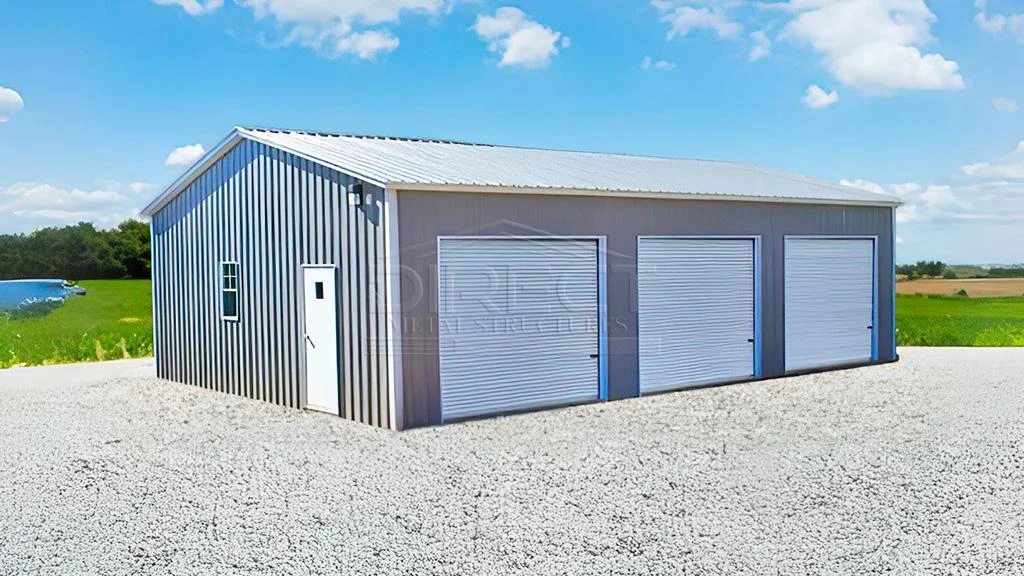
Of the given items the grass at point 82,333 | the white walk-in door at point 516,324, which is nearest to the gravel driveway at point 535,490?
the white walk-in door at point 516,324

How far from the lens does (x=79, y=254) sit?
87.5 feet

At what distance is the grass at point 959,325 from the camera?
19.5 metres

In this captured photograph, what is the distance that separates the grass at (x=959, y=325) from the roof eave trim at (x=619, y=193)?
571 centimetres

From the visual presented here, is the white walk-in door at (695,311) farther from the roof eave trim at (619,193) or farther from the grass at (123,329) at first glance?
the grass at (123,329)

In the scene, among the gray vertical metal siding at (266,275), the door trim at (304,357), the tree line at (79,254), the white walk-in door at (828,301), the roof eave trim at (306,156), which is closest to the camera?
the roof eave trim at (306,156)

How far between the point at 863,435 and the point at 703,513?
360cm

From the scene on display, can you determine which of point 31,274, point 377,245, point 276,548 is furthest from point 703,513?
point 31,274

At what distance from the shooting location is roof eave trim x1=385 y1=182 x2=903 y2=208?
9602 mm

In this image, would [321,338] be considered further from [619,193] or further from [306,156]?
[619,193]

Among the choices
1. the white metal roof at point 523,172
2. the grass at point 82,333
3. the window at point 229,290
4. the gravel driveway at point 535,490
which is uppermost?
the white metal roof at point 523,172

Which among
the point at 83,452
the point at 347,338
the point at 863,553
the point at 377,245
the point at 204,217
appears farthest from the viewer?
the point at 204,217

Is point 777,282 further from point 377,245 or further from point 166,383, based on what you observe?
point 166,383

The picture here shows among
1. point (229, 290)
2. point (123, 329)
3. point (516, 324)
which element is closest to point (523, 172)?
point (516, 324)

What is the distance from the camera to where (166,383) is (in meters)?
14.3
